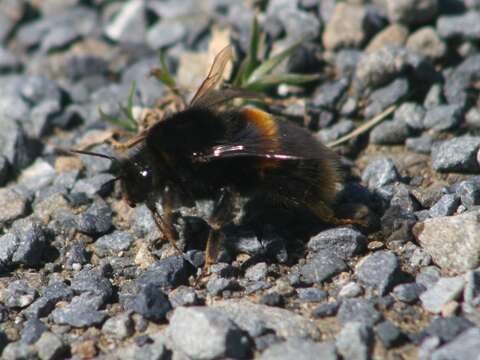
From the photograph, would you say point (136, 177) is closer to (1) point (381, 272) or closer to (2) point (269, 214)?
(2) point (269, 214)

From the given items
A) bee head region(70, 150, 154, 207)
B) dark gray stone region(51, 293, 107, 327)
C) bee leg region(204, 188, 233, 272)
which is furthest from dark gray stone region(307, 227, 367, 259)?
dark gray stone region(51, 293, 107, 327)

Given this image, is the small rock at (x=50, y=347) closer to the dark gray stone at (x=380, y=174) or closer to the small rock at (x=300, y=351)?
the small rock at (x=300, y=351)

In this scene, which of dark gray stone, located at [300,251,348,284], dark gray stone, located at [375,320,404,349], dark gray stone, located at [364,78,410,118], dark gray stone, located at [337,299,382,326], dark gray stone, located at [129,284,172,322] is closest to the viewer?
dark gray stone, located at [375,320,404,349]

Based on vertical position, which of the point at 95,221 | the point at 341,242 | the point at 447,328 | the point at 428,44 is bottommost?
the point at 447,328

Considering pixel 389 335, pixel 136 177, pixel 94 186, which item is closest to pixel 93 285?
pixel 136 177

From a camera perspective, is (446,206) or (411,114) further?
(411,114)

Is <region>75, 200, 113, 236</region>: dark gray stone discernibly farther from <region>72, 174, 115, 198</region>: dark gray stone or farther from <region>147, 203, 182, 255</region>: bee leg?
<region>147, 203, 182, 255</region>: bee leg
